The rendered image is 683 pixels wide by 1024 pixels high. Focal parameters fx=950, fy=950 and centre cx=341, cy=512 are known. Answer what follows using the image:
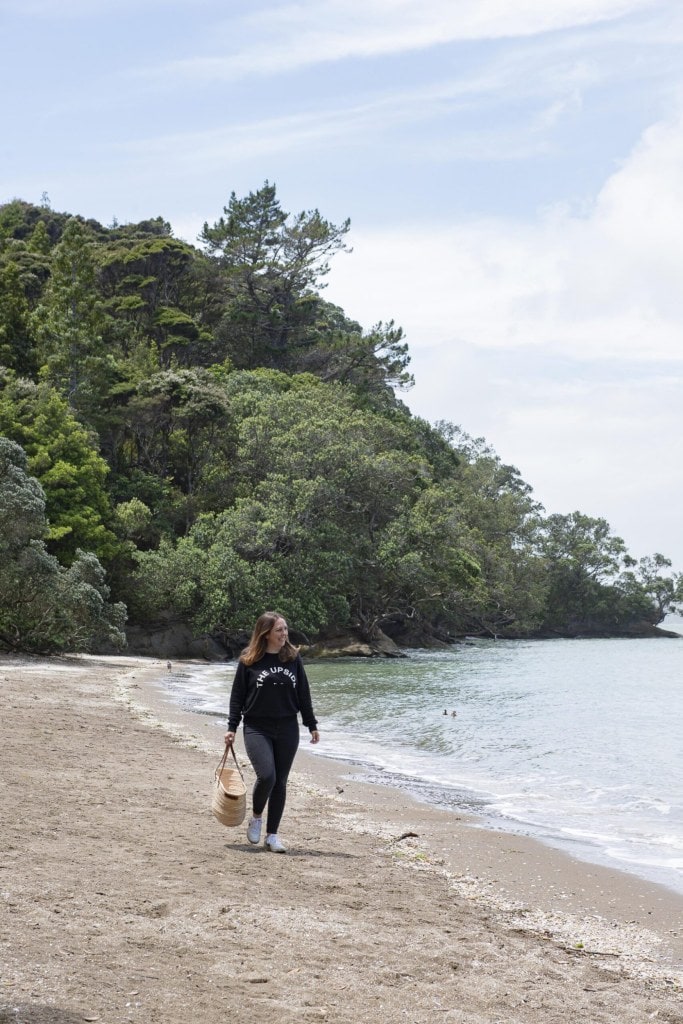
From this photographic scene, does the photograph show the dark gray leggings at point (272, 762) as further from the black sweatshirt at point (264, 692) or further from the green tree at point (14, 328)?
the green tree at point (14, 328)

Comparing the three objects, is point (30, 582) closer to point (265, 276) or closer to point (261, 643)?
point (261, 643)

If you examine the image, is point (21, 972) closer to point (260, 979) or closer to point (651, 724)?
point (260, 979)

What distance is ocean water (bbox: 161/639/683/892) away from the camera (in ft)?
32.5

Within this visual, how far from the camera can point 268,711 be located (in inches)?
295

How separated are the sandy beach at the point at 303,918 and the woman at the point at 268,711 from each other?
0.44m

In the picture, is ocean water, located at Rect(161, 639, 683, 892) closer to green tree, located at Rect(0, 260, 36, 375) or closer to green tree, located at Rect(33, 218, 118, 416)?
green tree, located at Rect(33, 218, 118, 416)

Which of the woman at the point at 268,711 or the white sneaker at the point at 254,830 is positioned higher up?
the woman at the point at 268,711

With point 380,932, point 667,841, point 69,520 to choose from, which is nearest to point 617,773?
point 667,841

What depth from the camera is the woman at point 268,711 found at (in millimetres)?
7453

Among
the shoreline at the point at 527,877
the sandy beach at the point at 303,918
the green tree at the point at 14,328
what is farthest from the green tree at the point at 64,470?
the sandy beach at the point at 303,918

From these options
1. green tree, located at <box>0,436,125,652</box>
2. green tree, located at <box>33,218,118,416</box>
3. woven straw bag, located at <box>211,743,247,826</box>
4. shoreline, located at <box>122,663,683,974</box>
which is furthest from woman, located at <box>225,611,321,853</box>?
green tree, located at <box>33,218,118,416</box>

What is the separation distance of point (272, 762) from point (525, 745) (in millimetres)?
10657

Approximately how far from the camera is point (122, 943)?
→ 4770mm

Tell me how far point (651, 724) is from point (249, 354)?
48.8 meters
